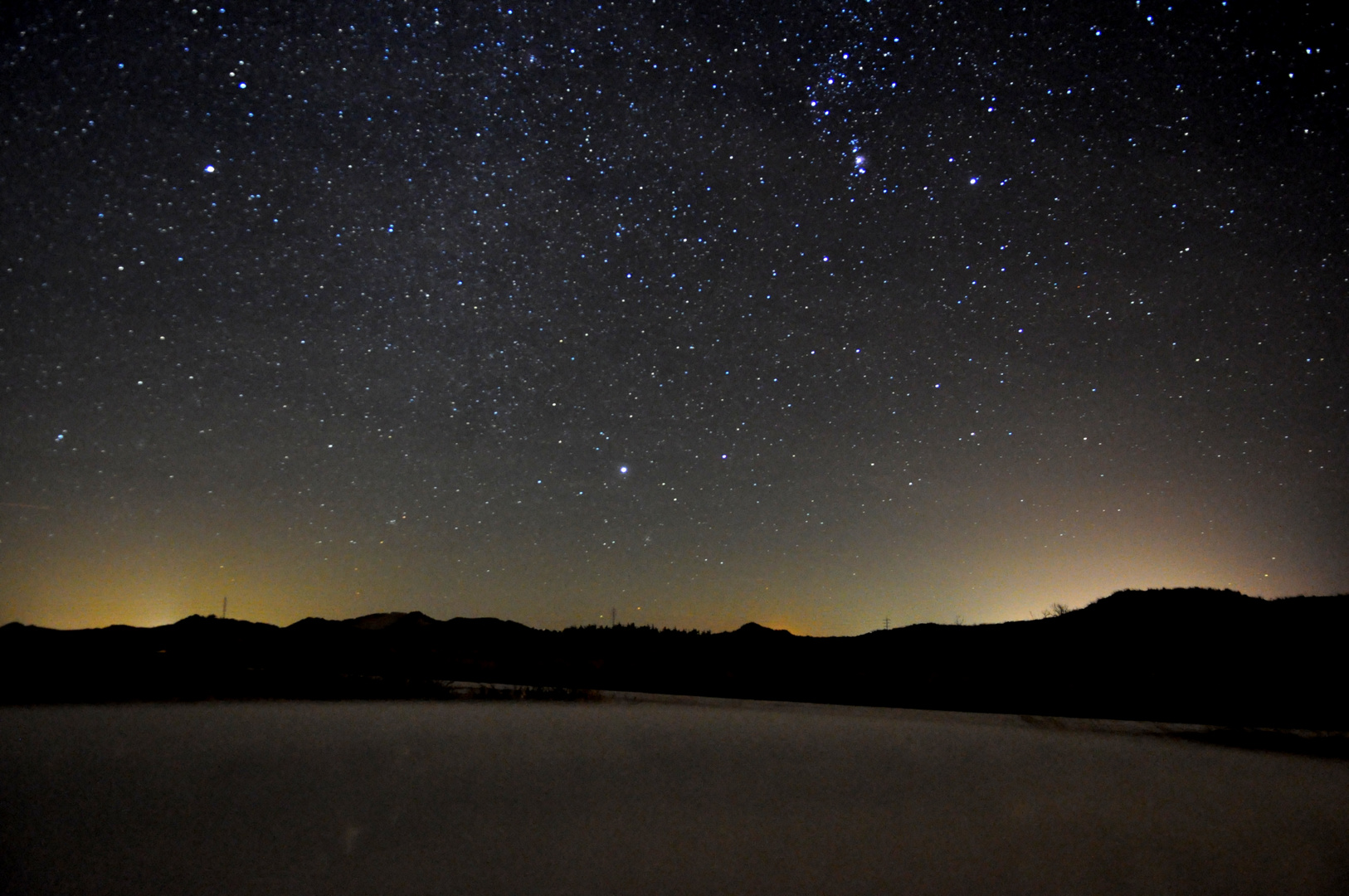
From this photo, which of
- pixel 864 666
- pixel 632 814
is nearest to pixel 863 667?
pixel 864 666

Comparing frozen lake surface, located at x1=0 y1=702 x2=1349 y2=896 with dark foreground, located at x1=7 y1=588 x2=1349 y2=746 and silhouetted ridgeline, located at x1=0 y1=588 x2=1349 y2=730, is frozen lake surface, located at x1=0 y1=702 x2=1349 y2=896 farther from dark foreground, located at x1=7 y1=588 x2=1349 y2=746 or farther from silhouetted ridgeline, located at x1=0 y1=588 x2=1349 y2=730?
silhouetted ridgeline, located at x1=0 y1=588 x2=1349 y2=730

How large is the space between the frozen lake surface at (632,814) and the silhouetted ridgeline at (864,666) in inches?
199

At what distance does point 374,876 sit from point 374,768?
2.85 metres

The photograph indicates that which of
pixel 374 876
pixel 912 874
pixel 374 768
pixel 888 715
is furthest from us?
pixel 888 715

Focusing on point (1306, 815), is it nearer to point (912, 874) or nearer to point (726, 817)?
point (912, 874)

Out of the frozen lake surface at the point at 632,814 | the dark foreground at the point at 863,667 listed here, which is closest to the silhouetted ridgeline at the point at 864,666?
the dark foreground at the point at 863,667

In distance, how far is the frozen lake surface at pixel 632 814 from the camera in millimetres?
3201

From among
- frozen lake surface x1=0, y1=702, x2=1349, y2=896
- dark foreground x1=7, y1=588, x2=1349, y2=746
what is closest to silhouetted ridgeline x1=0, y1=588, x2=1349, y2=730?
dark foreground x1=7, y1=588, x2=1349, y2=746

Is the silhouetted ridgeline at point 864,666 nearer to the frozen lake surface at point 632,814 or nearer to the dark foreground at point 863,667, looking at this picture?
the dark foreground at point 863,667

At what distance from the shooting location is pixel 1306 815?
4902mm

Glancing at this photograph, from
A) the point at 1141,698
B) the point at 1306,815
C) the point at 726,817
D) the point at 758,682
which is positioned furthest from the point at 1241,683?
the point at 726,817

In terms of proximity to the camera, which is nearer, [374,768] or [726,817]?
[726,817]

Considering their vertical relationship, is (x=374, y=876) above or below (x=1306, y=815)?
above

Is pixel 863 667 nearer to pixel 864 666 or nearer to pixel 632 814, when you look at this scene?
pixel 864 666
